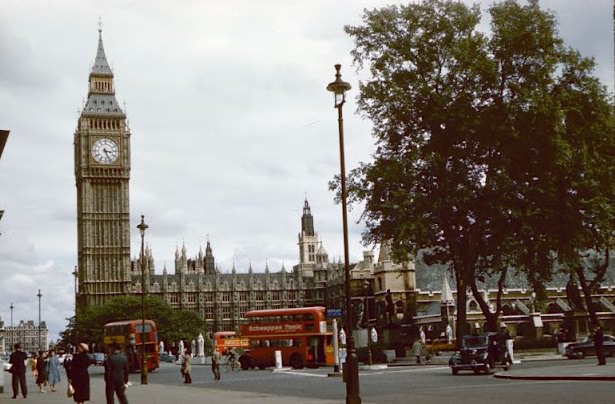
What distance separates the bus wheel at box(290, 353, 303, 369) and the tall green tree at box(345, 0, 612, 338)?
574 inches

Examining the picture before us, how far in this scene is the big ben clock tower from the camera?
468 ft

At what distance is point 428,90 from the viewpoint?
33969 millimetres

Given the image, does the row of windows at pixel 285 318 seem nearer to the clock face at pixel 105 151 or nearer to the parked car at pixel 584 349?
the parked car at pixel 584 349

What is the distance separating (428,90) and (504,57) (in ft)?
10.8

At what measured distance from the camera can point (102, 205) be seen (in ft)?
474

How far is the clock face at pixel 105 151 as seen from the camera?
144m

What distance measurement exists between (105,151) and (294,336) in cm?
10374

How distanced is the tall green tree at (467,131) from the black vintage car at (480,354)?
1.64 m

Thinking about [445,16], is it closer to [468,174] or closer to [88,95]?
[468,174]

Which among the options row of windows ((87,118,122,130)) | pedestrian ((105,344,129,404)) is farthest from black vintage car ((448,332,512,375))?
row of windows ((87,118,122,130))

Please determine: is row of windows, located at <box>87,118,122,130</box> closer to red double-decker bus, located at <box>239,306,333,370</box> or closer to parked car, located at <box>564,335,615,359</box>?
red double-decker bus, located at <box>239,306,333,370</box>

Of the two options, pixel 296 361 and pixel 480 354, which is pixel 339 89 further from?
pixel 296 361

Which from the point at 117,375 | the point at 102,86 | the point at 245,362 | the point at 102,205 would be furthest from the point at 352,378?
the point at 102,86

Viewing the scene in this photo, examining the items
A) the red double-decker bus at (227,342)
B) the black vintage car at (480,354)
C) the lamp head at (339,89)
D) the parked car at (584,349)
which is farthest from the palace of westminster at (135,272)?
the lamp head at (339,89)
